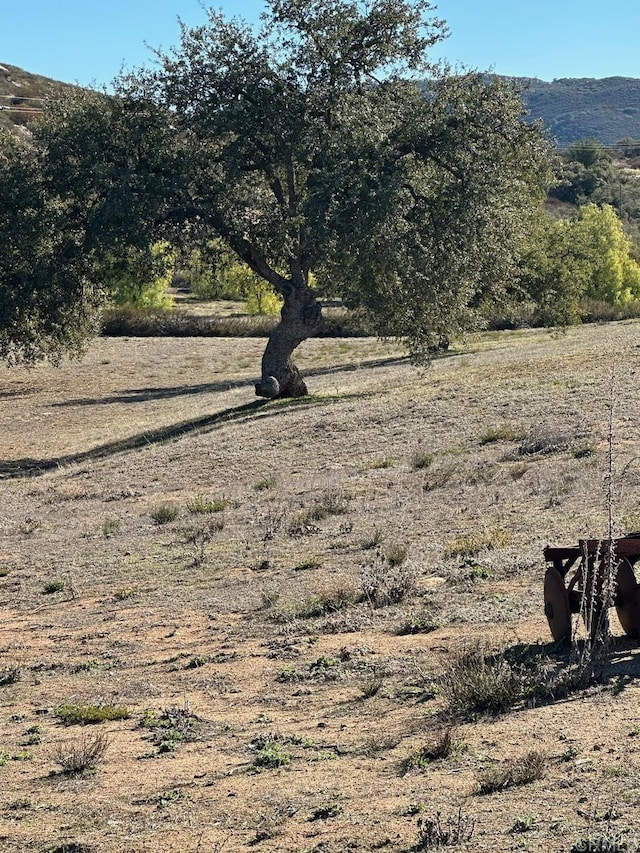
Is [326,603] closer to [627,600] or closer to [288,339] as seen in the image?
[627,600]

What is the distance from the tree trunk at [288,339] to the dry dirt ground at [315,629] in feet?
12.6

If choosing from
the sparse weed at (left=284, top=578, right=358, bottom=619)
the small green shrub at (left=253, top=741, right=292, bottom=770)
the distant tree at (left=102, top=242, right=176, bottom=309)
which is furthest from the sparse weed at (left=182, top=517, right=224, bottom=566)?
the distant tree at (left=102, top=242, right=176, bottom=309)

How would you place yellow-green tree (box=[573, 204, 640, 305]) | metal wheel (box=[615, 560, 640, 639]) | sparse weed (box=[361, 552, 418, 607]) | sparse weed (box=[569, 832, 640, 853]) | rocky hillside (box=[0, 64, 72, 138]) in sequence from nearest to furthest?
sparse weed (box=[569, 832, 640, 853]) → metal wheel (box=[615, 560, 640, 639]) → sparse weed (box=[361, 552, 418, 607]) → yellow-green tree (box=[573, 204, 640, 305]) → rocky hillside (box=[0, 64, 72, 138])

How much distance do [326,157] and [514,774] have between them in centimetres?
2149

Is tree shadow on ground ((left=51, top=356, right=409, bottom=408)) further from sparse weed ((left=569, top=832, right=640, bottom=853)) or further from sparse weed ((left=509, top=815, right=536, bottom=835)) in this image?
sparse weed ((left=569, top=832, right=640, bottom=853))

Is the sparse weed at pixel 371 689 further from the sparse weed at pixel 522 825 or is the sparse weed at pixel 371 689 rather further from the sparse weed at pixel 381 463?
the sparse weed at pixel 381 463

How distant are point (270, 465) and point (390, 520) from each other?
6.51m

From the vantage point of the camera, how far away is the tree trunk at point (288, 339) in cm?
2956

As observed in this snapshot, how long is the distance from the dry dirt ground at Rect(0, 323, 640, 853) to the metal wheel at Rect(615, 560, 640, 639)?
167 millimetres

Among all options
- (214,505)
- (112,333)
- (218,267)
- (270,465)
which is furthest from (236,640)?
(112,333)

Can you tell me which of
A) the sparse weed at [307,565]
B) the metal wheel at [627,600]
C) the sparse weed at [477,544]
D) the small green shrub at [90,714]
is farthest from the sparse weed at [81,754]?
the sparse weed at [477,544]

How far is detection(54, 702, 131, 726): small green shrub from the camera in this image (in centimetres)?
864

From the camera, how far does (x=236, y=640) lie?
1059cm

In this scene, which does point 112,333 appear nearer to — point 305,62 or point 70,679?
point 305,62
